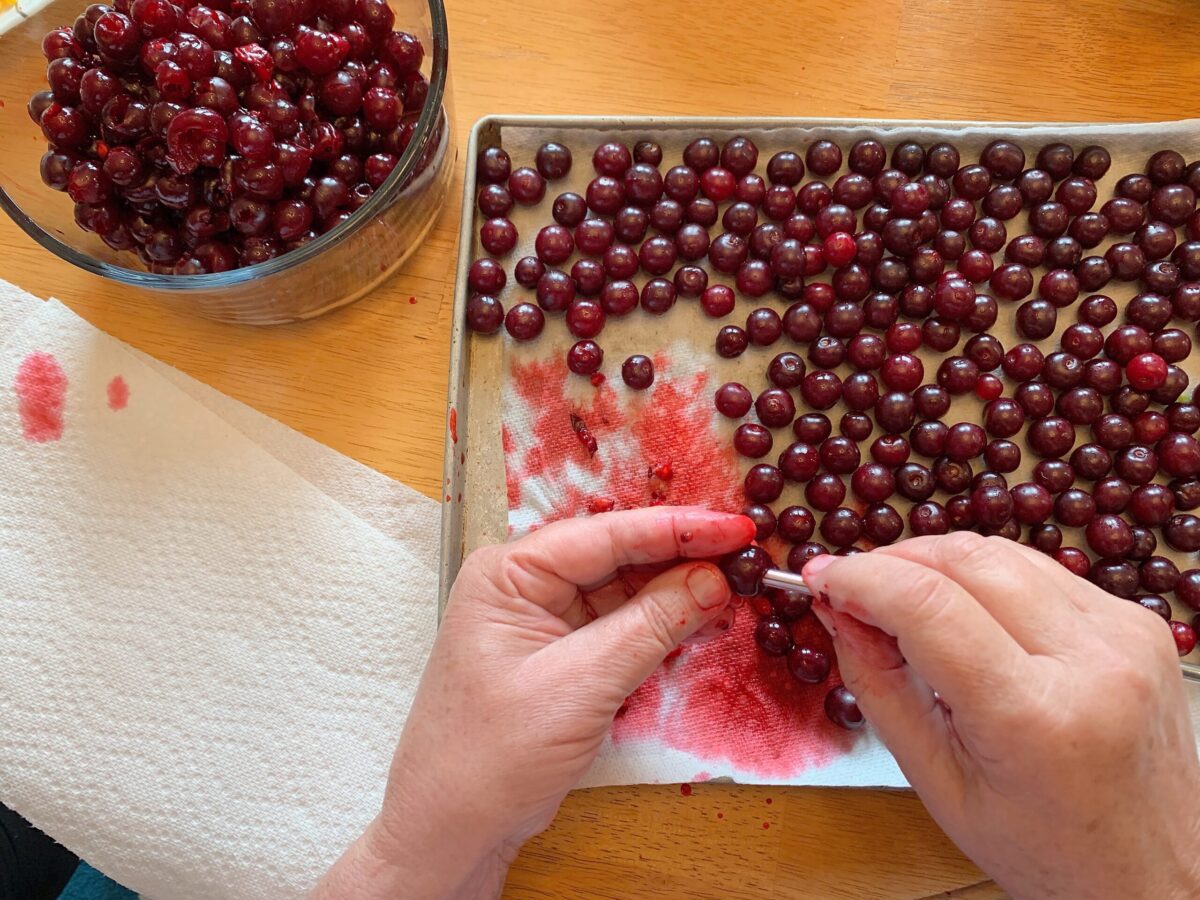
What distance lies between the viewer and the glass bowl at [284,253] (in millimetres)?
813

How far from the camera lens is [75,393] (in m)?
0.96

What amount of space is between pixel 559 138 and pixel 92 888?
1.06m

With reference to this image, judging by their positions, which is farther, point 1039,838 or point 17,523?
point 17,523

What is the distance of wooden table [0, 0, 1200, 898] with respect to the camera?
0.96 m

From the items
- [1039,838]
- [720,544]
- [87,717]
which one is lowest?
[87,717]

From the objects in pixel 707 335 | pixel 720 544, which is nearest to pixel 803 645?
pixel 720 544

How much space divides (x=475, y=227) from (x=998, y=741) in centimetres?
71

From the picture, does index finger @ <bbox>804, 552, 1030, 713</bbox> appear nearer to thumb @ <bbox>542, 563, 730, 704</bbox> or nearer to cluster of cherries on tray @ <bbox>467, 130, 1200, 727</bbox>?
thumb @ <bbox>542, 563, 730, 704</bbox>

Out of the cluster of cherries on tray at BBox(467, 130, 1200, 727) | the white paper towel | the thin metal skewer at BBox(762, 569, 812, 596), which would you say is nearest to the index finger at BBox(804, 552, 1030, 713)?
the thin metal skewer at BBox(762, 569, 812, 596)

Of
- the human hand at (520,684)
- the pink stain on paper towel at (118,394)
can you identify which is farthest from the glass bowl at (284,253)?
the human hand at (520,684)

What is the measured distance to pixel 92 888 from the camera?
1.05 m

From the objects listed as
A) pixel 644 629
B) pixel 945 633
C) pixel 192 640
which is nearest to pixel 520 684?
pixel 644 629

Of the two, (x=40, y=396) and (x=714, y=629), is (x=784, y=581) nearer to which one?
(x=714, y=629)

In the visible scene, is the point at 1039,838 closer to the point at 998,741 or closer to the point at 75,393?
the point at 998,741
